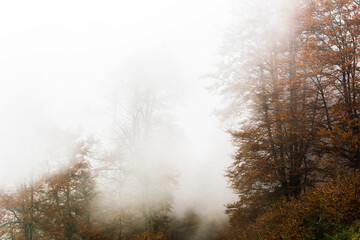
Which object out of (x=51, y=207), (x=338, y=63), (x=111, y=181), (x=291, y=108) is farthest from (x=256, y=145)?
(x=51, y=207)

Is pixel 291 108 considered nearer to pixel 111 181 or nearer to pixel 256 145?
pixel 256 145

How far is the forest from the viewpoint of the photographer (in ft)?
20.9

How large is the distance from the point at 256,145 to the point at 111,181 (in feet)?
29.5

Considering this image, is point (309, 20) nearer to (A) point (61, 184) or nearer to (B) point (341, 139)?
(B) point (341, 139)

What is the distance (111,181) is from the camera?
486 inches

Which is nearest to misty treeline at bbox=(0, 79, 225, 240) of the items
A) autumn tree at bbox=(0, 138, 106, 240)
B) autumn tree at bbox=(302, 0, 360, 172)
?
autumn tree at bbox=(0, 138, 106, 240)

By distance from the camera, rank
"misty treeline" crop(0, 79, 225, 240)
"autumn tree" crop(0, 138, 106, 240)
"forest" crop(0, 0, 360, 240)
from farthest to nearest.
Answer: "misty treeline" crop(0, 79, 225, 240) < "autumn tree" crop(0, 138, 106, 240) < "forest" crop(0, 0, 360, 240)

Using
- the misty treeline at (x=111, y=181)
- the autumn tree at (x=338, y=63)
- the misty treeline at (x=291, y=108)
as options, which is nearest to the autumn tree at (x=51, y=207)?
the misty treeline at (x=111, y=181)

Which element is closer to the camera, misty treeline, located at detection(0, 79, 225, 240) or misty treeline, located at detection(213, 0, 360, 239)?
misty treeline, located at detection(213, 0, 360, 239)

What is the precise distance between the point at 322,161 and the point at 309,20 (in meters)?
5.36

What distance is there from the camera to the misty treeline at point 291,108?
648 cm

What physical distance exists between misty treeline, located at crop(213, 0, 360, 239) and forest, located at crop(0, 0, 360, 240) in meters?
0.05

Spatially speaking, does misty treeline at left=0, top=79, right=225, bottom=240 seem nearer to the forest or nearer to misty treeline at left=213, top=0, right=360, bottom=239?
the forest

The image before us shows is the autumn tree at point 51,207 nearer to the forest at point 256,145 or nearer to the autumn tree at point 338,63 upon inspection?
the forest at point 256,145
